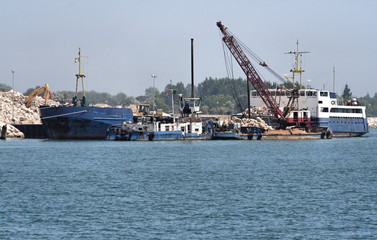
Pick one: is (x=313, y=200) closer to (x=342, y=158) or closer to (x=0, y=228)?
(x=0, y=228)

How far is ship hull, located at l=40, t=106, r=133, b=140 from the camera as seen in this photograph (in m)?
122

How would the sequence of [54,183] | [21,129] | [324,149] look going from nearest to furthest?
[54,183] → [324,149] → [21,129]

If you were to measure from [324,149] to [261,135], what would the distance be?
2331cm

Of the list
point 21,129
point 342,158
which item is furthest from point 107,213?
point 21,129

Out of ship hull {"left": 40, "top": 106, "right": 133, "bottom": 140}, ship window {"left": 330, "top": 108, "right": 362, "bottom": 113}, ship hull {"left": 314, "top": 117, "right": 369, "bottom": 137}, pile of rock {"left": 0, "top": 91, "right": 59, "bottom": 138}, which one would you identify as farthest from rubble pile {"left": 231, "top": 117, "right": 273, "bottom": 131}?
pile of rock {"left": 0, "top": 91, "right": 59, "bottom": 138}

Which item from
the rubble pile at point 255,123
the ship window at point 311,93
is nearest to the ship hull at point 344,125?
the ship window at point 311,93

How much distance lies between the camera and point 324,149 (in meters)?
110

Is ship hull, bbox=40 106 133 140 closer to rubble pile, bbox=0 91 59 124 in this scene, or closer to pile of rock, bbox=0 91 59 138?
pile of rock, bbox=0 91 59 138

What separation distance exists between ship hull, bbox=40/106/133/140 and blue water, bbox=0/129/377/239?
3166 centimetres

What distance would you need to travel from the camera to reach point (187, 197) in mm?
51656

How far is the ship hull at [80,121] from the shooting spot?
12250cm

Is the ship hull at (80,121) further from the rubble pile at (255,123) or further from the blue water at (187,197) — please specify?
the blue water at (187,197)

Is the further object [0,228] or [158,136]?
[158,136]

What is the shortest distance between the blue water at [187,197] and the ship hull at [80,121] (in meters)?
31.7
